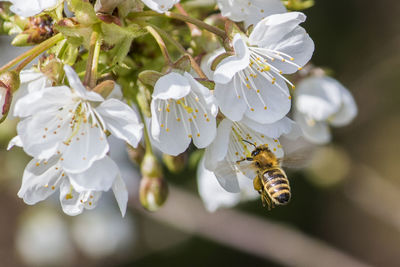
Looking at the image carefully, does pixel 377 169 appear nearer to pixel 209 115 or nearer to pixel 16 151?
pixel 16 151

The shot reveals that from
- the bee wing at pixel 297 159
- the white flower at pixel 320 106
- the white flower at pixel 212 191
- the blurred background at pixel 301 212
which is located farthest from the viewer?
the blurred background at pixel 301 212

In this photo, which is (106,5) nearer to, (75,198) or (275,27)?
(275,27)

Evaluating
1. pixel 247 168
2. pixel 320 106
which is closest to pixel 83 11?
pixel 247 168

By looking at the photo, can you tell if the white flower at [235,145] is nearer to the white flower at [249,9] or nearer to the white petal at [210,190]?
the white flower at [249,9]

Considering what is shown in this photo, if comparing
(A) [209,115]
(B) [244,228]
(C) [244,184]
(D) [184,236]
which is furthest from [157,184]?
(D) [184,236]

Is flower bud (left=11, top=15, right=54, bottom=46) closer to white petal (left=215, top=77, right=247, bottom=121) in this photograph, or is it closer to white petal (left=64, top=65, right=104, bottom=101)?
white petal (left=64, top=65, right=104, bottom=101)

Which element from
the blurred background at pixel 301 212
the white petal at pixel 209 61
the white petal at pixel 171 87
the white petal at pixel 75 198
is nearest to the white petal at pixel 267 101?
the white petal at pixel 209 61

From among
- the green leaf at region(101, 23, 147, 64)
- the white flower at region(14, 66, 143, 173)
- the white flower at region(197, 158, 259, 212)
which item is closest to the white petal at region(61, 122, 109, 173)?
the white flower at region(14, 66, 143, 173)
